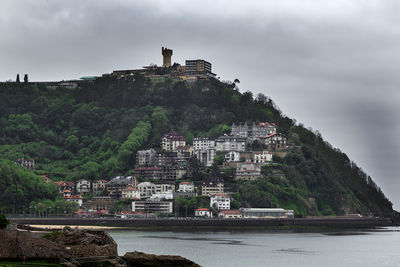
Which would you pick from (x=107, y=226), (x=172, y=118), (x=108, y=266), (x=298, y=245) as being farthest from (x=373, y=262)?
(x=172, y=118)

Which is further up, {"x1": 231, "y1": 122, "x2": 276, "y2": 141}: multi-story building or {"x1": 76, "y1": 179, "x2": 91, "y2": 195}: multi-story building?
{"x1": 231, "y1": 122, "x2": 276, "y2": 141}: multi-story building

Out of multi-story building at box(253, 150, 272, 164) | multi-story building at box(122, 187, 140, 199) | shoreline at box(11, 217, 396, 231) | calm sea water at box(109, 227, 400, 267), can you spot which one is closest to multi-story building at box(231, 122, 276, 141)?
multi-story building at box(253, 150, 272, 164)

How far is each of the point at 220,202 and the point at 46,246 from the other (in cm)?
10047

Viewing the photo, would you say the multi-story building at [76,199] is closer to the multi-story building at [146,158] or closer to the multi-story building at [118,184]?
the multi-story building at [118,184]

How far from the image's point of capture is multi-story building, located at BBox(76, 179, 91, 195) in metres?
150

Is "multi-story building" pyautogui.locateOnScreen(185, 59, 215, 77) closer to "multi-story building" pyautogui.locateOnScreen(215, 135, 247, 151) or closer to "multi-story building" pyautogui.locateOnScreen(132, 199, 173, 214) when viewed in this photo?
"multi-story building" pyautogui.locateOnScreen(215, 135, 247, 151)

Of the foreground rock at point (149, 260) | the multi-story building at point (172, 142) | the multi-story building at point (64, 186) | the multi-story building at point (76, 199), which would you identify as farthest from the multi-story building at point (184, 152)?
the foreground rock at point (149, 260)

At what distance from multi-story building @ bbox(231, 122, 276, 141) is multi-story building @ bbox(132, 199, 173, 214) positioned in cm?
3292

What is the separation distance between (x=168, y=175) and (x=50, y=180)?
2336cm

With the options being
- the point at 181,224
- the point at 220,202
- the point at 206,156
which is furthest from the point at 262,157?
the point at 181,224

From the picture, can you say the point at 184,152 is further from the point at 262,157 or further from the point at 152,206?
the point at 152,206

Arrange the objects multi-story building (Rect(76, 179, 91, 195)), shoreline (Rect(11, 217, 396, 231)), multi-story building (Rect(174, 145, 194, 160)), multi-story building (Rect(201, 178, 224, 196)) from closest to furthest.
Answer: shoreline (Rect(11, 217, 396, 231)) → multi-story building (Rect(201, 178, 224, 196)) → multi-story building (Rect(76, 179, 91, 195)) → multi-story building (Rect(174, 145, 194, 160))

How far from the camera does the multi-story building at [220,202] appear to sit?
135 metres

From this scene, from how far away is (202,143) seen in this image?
162500 mm
